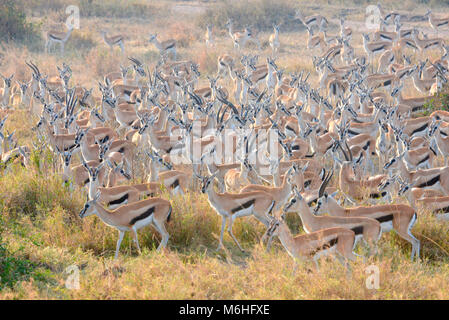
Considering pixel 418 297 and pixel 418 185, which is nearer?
pixel 418 297

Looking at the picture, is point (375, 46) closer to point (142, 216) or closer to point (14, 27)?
point (14, 27)

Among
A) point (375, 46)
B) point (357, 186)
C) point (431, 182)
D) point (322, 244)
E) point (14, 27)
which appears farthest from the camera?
point (14, 27)

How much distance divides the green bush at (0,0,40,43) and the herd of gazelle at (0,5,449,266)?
6157mm

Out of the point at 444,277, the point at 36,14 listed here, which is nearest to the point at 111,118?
the point at 444,277

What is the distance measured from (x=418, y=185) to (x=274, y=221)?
3141 millimetres

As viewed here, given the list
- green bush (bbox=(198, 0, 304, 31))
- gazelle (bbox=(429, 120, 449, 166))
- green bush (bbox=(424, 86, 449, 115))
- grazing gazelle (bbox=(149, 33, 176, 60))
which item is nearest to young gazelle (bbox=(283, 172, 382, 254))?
gazelle (bbox=(429, 120, 449, 166))

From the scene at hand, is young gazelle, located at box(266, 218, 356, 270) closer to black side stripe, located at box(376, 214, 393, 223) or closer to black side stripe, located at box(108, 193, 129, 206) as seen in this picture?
A: black side stripe, located at box(376, 214, 393, 223)

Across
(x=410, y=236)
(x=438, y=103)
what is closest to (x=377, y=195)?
(x=410, y=236)

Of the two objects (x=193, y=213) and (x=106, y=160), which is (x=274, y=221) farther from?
(x=106, y=160)

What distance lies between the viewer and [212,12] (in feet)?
78.6

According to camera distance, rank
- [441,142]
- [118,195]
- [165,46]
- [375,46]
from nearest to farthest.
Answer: [118,195]
[441,142]
[375,46]
[165,46]

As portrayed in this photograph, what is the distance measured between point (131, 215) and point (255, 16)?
19.3 meters

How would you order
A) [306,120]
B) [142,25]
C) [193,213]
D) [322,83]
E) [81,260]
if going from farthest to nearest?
[142,25] < [322,83] < [306,120] < [193,213] < [81,260]

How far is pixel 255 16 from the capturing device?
2423cm
